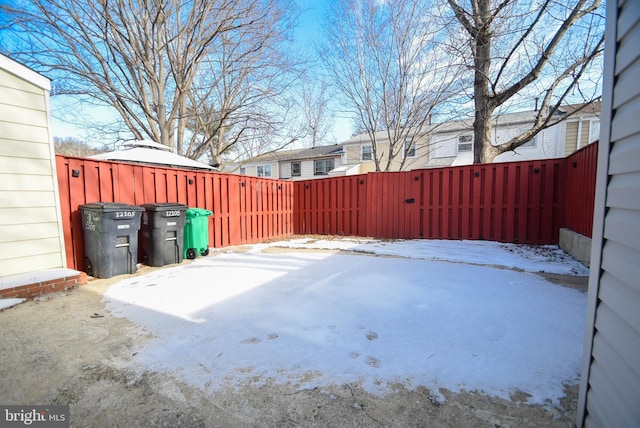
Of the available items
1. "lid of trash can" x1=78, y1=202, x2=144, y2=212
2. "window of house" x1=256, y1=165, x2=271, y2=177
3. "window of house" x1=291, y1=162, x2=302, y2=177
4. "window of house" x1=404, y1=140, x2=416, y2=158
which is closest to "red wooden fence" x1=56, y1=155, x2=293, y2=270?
"lid of trash can" x1=78, y1=202, x2=144, y2=212

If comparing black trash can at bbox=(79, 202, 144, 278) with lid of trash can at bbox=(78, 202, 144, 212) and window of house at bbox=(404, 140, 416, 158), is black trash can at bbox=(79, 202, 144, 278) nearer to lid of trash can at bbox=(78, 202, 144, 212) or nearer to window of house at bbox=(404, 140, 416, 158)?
lid of trash can at bbox=(78, 202, 144, 212)

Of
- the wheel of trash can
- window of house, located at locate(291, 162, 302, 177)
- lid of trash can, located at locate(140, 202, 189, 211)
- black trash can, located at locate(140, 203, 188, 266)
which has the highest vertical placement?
window of house, located at locate(291, 162, 302, 177)

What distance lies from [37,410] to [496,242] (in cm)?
755

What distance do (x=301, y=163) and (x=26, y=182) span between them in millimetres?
17569

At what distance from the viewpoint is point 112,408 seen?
4.83ft

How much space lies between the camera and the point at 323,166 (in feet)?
65.0

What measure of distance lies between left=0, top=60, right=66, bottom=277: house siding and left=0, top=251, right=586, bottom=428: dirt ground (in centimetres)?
210

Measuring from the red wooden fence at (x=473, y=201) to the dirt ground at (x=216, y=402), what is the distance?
4416 millimetres

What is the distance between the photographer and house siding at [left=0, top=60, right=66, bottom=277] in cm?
329

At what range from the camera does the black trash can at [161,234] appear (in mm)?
4629

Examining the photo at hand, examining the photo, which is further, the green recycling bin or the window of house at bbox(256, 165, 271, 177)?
the window of house at bbox(256, 165, 271, 177)

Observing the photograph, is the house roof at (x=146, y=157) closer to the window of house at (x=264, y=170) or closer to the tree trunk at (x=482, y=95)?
the tree trunk at (x=482, y=95)

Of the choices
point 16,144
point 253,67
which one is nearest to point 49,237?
point 16,144

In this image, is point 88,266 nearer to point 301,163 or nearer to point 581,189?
point 581,189
